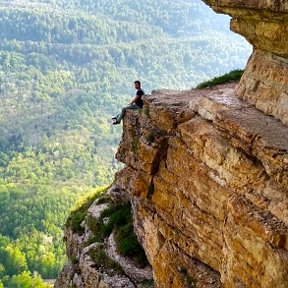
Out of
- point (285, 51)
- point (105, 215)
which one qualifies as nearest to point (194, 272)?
point (285, 51)

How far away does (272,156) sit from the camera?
18.1 meters

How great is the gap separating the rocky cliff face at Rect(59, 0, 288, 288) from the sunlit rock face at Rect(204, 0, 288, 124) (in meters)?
0.04

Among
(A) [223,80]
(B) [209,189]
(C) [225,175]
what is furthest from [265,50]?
(A) [223,80]

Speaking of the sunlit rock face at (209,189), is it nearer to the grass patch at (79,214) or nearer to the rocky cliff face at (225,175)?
the rocky cliff face at (225,175)

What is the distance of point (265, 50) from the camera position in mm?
22000

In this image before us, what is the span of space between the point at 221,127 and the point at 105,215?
1416cm

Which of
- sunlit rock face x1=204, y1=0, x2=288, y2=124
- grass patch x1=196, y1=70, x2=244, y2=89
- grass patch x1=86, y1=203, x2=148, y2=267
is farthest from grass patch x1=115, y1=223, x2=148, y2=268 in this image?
sunlit rock face x1=204, y1=0, x2=288, y2=124

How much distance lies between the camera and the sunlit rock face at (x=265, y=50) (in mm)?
20062

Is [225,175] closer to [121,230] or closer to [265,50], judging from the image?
[265,50]

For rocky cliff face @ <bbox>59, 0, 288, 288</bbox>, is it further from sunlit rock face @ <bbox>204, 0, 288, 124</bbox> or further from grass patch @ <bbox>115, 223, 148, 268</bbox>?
grass patch @ <bbox>115, 223, 148, 268</bbox>

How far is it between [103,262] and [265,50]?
13.7 meters

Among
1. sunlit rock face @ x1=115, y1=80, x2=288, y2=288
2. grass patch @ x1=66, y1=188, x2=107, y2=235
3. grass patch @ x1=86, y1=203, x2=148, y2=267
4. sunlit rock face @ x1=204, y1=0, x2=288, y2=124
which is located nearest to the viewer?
sunlit rock face @ x1=115, y1=80, x2=288, y2=288

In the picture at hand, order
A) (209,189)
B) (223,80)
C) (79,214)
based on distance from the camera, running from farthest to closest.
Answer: (79,214)
(223,80)
(209,189)

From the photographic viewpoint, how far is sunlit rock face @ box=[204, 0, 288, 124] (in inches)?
790
